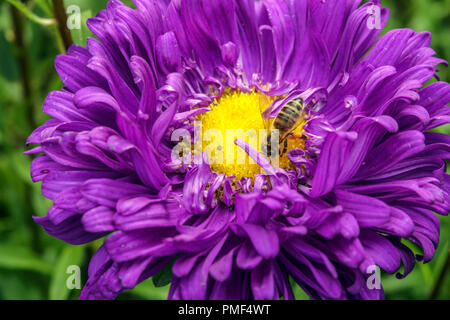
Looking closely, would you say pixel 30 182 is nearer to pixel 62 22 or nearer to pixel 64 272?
pixel 64 272

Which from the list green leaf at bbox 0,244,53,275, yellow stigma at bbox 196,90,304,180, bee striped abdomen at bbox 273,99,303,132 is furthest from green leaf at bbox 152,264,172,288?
green leaf at bbox 0,244,53,275

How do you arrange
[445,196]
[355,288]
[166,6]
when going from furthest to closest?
[166,6] < [445,196] < [355,288]

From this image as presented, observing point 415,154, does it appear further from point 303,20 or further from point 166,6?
→ point 166,6

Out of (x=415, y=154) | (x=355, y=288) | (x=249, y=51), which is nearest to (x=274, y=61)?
(x=249, y=51)

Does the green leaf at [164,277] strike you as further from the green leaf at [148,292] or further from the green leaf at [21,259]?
the green leaf at [21,259]

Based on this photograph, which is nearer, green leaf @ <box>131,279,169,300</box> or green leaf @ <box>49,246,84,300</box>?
green leaf @ <box>49,246,84,300</box>

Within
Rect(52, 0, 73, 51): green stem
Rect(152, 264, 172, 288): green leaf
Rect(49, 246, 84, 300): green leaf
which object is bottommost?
Rect(49, 246, 84, 300): green leaf

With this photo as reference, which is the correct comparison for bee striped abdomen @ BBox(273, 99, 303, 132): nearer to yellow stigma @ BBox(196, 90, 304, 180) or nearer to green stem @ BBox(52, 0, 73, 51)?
yellow stigma @ BBox(196, 90, 304, 180)
